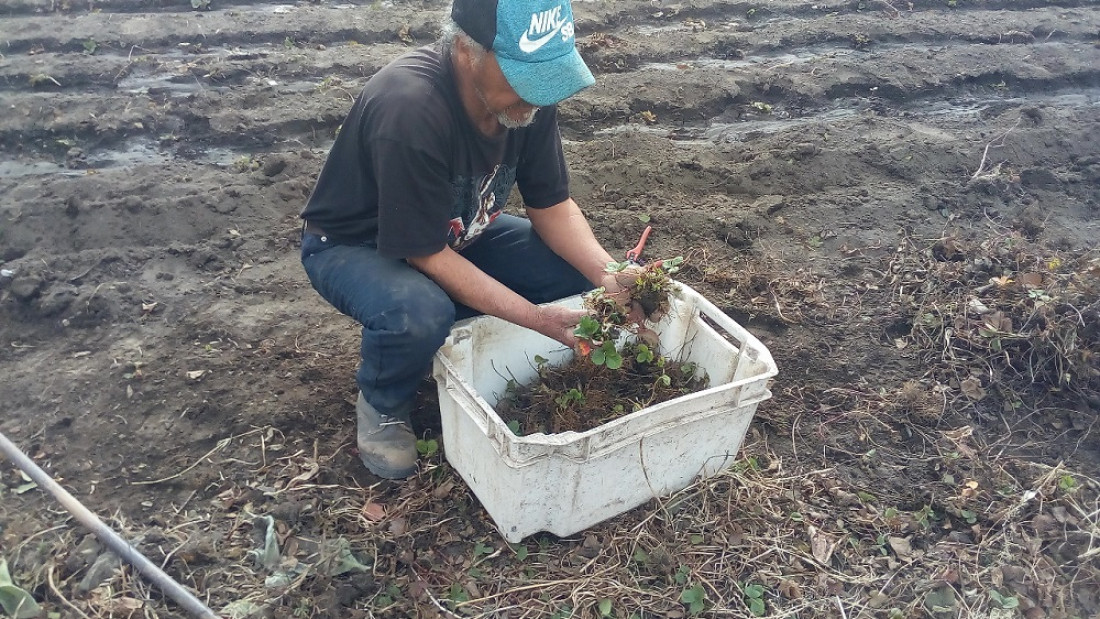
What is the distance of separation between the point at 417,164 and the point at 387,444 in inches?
36.5

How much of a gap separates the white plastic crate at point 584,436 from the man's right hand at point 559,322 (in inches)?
9.5

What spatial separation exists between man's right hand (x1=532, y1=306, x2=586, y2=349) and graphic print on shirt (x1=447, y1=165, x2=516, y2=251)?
394 mm

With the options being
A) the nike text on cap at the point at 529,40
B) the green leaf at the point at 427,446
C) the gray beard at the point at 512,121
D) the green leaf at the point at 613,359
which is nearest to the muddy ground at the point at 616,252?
the green leaf at the point at 427,446

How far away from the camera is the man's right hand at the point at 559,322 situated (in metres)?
2.27

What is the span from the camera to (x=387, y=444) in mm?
2479

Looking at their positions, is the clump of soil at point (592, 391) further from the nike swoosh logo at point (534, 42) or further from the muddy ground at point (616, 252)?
the nike swoosh logo at point (534, 42)

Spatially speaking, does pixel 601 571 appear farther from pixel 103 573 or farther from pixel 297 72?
pixel 297 72

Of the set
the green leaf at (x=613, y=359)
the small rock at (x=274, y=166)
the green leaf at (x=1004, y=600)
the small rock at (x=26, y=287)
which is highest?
the green leaf at (x=613, y=359)

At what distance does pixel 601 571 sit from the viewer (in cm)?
229

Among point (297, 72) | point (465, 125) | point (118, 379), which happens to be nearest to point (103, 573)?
point (118, 379)

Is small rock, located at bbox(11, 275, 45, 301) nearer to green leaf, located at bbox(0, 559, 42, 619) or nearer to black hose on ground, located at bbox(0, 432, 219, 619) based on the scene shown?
black hose on ground, located at bbox(0, 432, 219, 619)

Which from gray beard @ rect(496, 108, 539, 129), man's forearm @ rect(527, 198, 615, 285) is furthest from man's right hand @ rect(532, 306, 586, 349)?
gray beard @ rect(496, 108, 539, 129)

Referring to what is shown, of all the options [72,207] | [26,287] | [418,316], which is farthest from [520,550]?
[72,207]

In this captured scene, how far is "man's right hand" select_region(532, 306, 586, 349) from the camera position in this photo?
2.27 metres
